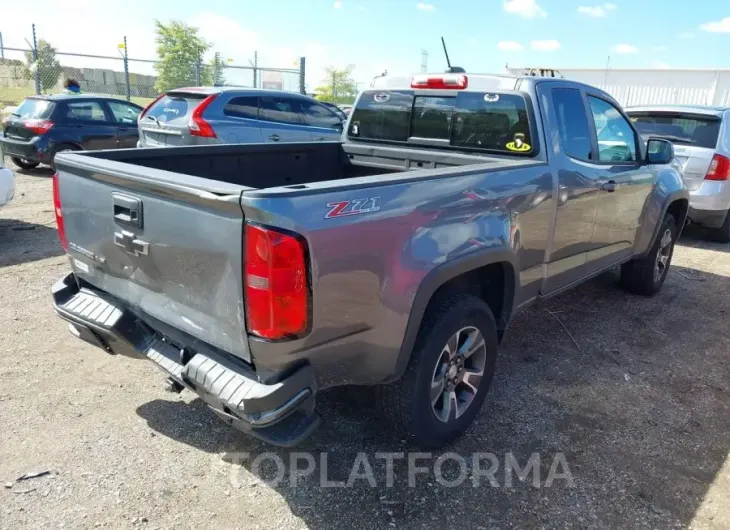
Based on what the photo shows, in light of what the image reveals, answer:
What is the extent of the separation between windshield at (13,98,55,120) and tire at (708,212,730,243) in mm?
10851

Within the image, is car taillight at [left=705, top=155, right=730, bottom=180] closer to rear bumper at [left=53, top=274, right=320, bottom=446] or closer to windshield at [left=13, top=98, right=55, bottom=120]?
rear bumper at [left=53, top=274, right=320, bottom=446]

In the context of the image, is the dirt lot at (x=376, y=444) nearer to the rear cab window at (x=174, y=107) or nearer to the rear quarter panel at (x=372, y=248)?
the rear quarter panel at (x=372, y=248)

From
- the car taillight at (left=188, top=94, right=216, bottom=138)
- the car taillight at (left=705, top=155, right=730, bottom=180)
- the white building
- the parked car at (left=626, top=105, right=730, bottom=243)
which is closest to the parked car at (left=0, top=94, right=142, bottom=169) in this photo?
the car taillight at (left=188, top=94, right=216, bottom=138)

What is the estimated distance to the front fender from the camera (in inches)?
192

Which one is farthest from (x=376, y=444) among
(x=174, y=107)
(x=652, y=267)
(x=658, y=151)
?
(x=174, y=107)

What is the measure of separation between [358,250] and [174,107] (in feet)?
24.1

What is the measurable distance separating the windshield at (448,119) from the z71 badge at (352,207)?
1.62 meters

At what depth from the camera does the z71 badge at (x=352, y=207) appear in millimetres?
2201

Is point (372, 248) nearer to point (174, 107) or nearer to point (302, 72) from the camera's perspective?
point (174, 107)

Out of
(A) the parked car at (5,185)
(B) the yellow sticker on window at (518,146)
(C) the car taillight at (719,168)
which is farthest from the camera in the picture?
(C) the car taillight at (719,168)

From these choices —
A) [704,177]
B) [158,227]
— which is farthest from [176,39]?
[158,227]

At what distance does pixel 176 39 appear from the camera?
3956 centimetres

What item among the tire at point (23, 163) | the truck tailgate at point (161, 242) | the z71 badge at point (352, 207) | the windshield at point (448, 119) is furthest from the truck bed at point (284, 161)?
the tire at point (23, 163)

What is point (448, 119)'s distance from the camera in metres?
3.99
